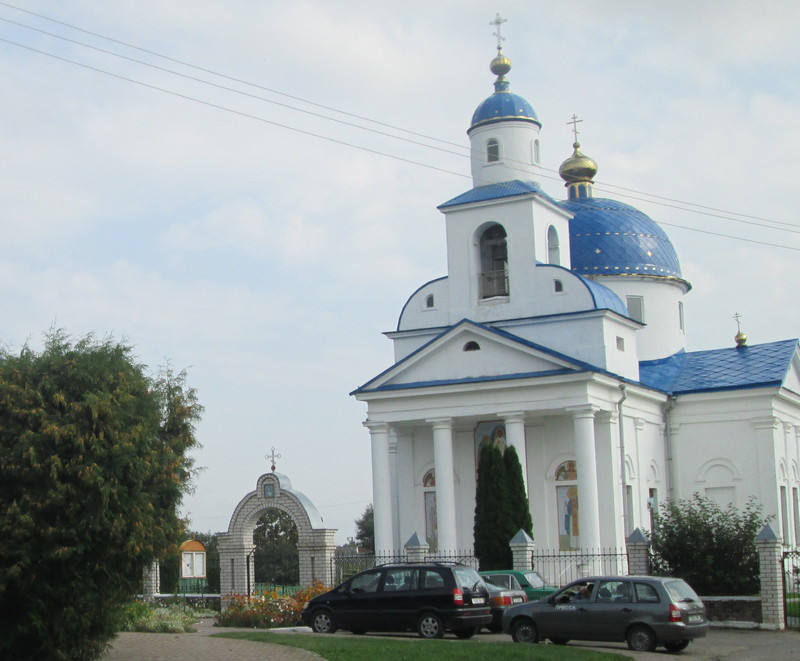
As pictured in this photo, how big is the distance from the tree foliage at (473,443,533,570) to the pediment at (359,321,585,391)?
9.09 ft

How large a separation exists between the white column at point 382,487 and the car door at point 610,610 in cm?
1478

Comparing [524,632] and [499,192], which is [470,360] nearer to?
[499,192]

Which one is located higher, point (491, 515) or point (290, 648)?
point (491, 515)

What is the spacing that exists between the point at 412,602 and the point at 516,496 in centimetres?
981

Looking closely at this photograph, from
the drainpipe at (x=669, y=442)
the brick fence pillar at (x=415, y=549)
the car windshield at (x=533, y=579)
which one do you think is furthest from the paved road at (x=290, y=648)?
the drainpipe at (x=669, y=442)

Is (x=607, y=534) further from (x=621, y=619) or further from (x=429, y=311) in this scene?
(x=621, y=619)

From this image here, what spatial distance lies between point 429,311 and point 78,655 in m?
21.2

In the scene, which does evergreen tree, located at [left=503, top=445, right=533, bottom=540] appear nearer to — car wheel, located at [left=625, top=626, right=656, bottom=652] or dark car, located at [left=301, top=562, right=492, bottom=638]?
dark car, located at [left=301, top=562, right=492, bottom=638]

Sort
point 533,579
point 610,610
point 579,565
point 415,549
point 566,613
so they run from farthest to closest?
point 579,565 < point 415,549 < point 533,579 < point 566,613 < point 610,610

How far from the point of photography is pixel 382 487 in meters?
32.8

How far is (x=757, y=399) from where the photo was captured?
115 ft

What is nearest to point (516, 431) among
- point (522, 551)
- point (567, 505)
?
point (567, 505)

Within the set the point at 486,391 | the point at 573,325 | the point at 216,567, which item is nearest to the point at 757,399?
the point at 573,325

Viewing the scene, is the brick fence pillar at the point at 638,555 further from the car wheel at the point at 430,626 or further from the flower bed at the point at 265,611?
the flower bed at the point at 265,611
